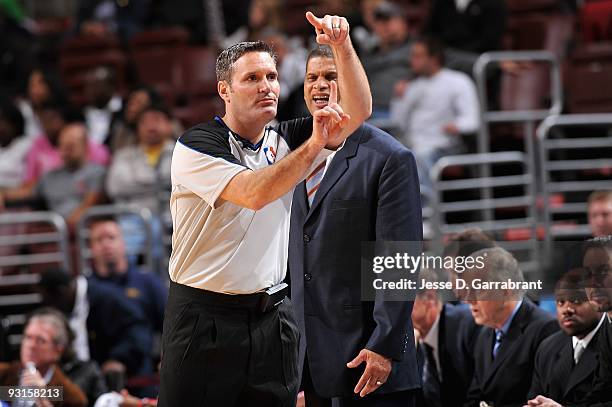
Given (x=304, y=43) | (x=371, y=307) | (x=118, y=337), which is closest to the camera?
(x=371, y=307)

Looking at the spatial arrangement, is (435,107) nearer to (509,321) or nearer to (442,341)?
(442,341)

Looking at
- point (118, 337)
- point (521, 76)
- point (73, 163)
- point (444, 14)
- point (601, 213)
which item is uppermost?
point (444, 14)

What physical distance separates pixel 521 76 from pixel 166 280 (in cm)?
329

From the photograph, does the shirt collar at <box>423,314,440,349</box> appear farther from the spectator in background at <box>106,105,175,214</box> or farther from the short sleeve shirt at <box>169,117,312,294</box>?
the spectator in background at <box>106,105,175,214</box>

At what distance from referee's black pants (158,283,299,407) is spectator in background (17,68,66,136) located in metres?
7.37

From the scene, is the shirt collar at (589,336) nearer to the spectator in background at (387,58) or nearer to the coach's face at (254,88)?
the coach's face at (254,88)

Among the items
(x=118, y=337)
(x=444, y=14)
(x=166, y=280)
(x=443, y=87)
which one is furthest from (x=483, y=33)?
(x=118, y=337)

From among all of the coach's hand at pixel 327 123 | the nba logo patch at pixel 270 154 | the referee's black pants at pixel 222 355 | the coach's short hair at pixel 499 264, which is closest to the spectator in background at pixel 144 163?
the coach's short hair at pixel 499 264

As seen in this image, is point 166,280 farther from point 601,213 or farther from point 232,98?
point 232,98

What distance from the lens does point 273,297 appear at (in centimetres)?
411

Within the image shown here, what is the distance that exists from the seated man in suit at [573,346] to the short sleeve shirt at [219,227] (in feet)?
4.62

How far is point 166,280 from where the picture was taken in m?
8.84

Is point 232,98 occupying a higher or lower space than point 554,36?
lower

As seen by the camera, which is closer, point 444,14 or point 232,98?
point 232,98
